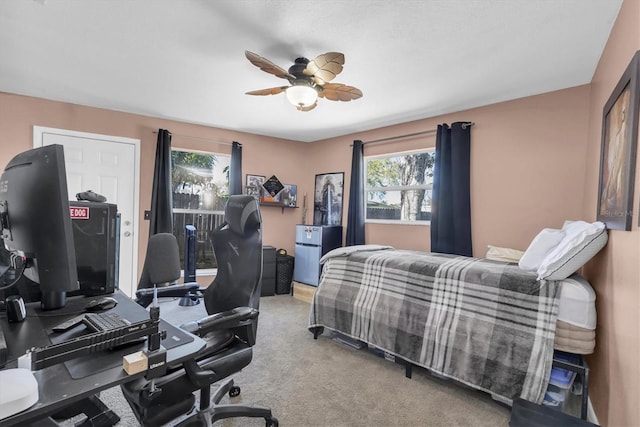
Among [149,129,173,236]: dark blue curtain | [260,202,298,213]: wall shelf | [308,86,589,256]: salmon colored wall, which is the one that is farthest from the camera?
[260,202,298,213]: wall shelf

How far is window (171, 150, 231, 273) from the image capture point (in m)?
4.41

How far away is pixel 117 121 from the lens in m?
3.84

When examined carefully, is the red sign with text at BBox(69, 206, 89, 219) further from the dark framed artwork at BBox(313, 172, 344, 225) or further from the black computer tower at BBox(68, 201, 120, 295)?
the dark framed artwork at BBox(313, 172, 344, 225)

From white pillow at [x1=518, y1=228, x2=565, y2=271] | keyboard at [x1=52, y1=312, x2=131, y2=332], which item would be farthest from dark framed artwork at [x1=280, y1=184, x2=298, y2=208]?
keyboard at [x1=52, y1=312, x2=131, y2=332]

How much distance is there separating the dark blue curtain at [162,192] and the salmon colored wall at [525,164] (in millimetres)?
3292

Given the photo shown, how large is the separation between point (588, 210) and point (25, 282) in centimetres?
360

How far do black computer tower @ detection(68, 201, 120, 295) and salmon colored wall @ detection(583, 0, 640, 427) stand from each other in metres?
2.26

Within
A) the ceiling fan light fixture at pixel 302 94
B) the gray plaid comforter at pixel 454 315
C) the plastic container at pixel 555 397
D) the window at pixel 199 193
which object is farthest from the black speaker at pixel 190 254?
the plastic container at pixel 555 397

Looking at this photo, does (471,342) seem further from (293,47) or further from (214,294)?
(293,47)

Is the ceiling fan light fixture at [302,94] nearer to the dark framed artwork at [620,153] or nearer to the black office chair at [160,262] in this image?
the black office chair at [160,262]

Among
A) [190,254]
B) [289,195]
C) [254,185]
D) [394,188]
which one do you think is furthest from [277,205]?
[394,188]

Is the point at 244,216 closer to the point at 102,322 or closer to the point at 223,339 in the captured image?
the point at 223,339

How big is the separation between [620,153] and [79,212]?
8.63 feet

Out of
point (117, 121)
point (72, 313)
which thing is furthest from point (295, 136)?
point (72, 313)
